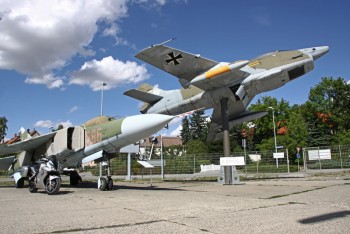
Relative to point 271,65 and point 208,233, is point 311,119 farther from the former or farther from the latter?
point 208,233

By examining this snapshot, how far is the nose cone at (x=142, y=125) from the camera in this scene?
33.0 ft

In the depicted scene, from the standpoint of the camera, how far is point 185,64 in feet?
47.9

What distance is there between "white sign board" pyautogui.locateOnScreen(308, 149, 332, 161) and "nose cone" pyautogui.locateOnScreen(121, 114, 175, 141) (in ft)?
63.2

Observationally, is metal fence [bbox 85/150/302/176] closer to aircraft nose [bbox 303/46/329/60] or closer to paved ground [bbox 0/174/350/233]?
aircraft nose [bbox 303/46/329/60]

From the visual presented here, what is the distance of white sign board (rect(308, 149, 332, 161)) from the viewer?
2477cm

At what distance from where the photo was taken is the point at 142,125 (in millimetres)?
10281

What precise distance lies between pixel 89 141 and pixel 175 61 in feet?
17.9

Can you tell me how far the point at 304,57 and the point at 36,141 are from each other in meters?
12.6

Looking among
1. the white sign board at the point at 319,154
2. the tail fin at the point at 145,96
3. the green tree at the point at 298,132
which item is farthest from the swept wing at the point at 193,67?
the green tree at the point at 298,132

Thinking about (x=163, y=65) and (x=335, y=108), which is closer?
→ (x=163, y=65)

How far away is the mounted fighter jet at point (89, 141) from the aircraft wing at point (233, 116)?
7379 millimetres

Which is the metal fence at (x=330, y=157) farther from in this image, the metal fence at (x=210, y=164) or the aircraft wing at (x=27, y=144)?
the aircraft wing at (x=27, y=144)

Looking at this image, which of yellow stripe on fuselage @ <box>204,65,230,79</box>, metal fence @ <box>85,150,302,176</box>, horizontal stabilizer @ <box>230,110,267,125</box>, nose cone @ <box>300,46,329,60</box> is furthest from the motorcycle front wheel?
metal fence @ <box>85,150,302,176</box>

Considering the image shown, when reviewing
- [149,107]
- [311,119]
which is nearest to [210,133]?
[149,107]
